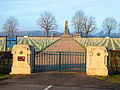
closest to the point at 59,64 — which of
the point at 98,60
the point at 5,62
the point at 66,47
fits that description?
the point at 98,60

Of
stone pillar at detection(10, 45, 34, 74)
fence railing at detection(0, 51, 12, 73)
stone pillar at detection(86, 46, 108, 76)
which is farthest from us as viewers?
fence railing at detection(0, 51, 12, 73)

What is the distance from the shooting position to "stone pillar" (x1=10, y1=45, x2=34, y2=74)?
36.9 ft

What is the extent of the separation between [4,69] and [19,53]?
4.68 feet

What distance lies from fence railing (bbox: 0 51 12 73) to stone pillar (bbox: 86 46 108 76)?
4725mm

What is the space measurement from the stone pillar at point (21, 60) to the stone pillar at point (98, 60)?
344 cm

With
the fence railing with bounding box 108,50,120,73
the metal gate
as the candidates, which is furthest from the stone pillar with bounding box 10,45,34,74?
the fence railing with bounding box 108,50,120,73

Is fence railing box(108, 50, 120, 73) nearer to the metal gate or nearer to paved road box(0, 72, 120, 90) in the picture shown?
the metal gate

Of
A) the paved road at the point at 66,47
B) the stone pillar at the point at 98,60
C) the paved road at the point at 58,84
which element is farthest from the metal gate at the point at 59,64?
the paved road at the point at 66,47

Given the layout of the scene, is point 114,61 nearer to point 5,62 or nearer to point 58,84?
point 58,84

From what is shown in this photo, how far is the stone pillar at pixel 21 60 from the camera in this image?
1124 centimetres

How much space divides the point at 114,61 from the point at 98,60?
1.34 metres

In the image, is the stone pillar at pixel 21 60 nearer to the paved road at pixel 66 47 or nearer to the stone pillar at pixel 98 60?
the stone pillar at pixel 98 60

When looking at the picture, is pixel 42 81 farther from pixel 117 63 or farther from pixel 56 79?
pixel 117 63

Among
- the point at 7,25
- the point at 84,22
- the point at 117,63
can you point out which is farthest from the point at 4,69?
the point at 84,22
